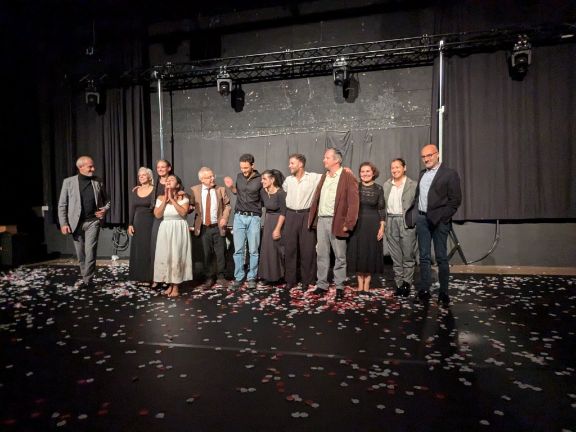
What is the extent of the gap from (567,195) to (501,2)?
2.87 m

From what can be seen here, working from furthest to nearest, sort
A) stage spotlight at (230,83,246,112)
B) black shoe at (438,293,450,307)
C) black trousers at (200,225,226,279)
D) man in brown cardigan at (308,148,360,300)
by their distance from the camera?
stage spotlight at (230,83,246,112) → black trousers at (200,225,226,279) → man in brown cardigan at (308,148,360,300) → black shoe at (438,293,450,307)

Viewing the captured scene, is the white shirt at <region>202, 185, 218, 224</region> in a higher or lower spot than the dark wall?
lower

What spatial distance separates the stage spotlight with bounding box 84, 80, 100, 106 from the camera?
683cm

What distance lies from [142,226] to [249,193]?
48.6 inches

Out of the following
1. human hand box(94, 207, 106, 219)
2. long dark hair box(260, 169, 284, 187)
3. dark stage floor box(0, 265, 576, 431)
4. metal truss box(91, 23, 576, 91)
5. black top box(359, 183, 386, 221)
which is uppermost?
metal truss box(91, 23, 576, 91)

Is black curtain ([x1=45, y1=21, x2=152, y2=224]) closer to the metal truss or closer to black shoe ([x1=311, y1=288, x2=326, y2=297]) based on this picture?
the metal truss

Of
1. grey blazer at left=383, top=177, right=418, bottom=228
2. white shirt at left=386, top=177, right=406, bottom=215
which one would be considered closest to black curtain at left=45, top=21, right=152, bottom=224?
white shirt at left=386, top=177, right=406, bottom=215

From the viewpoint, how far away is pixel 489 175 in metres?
5.66

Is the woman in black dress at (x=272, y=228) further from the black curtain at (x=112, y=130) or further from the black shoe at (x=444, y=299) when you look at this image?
the black curtain at (x=112, y=130)

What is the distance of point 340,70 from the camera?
5.71m

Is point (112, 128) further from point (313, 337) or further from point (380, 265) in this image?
point (313, 337)

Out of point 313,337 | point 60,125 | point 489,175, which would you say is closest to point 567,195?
point 489,175

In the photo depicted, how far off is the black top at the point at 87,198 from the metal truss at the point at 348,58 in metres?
2.61

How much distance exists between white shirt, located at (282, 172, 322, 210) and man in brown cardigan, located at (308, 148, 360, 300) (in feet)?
0.42
